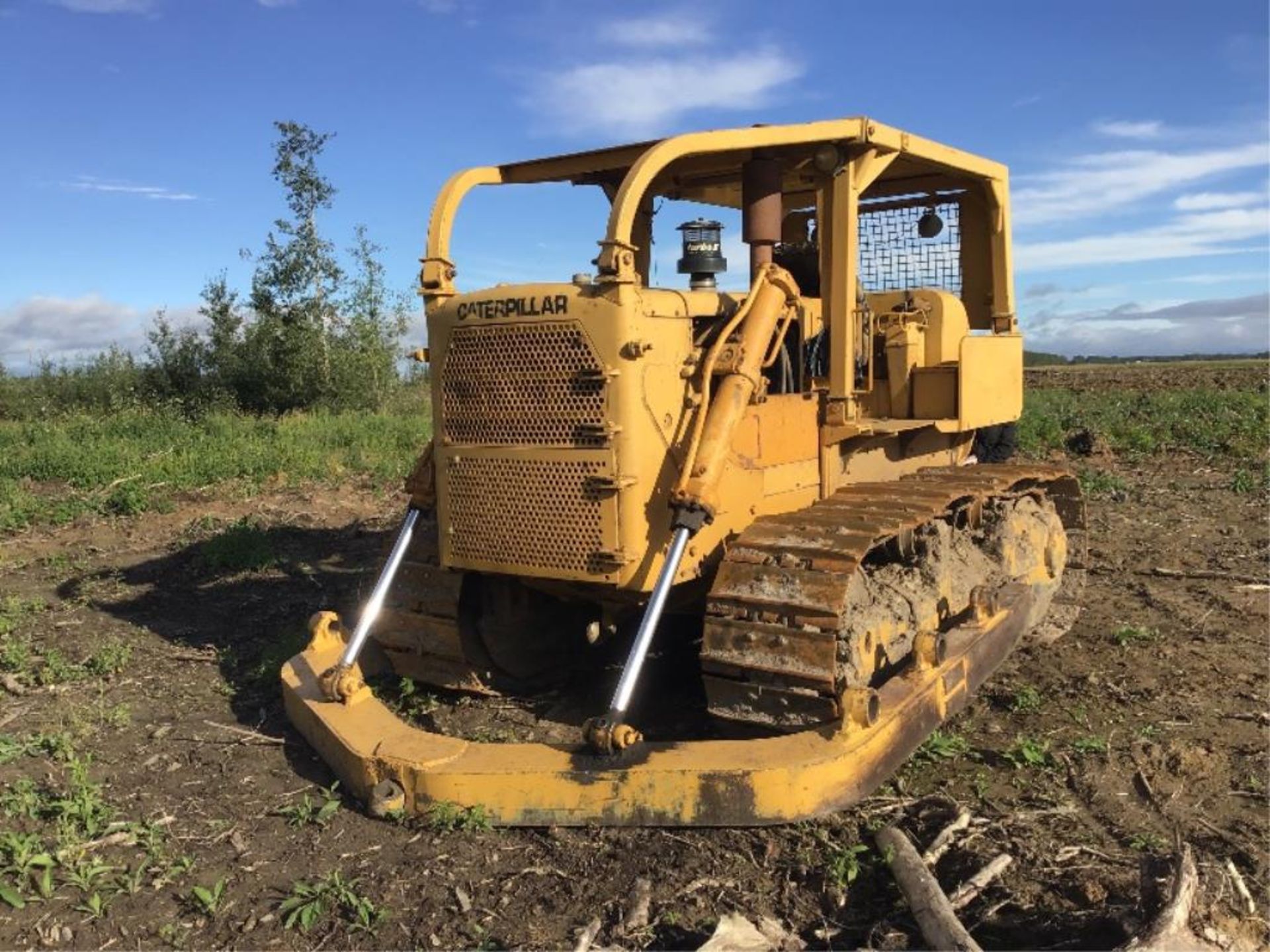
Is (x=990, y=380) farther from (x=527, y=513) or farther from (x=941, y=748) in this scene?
(x=527, y=513)

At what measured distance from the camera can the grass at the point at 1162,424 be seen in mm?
15830

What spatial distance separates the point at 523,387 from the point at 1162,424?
1604 cm

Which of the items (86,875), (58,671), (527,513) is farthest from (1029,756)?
(58,671)

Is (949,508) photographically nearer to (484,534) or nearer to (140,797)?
(484,534)

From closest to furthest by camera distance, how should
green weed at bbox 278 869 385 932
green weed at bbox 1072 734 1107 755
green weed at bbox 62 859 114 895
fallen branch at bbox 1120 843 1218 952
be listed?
fallen branch at bbox 1120 843 1218 952 → green weed at bbox 278 869 385 932 → green weed at bbox 62 859 114 895 → green weed at bbox 1072 734 1107 755

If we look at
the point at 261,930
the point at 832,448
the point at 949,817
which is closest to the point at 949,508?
the point at 832,448

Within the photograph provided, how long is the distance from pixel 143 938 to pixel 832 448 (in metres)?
3.63

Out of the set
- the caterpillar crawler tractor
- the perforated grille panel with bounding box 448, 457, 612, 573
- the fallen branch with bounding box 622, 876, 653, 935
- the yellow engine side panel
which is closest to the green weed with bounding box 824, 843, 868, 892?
the caterpillar crawler tractor

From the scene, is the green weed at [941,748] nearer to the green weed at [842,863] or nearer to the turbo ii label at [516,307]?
the green weed at [842,863]

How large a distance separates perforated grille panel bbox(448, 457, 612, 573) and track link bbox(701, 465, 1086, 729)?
1.92ft

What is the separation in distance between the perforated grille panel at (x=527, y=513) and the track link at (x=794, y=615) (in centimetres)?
58

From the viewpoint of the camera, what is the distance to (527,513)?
468 cm

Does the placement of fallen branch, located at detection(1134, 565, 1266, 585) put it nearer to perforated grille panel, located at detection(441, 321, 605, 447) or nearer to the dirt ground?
the dirt ground

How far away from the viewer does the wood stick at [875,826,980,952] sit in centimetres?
314
